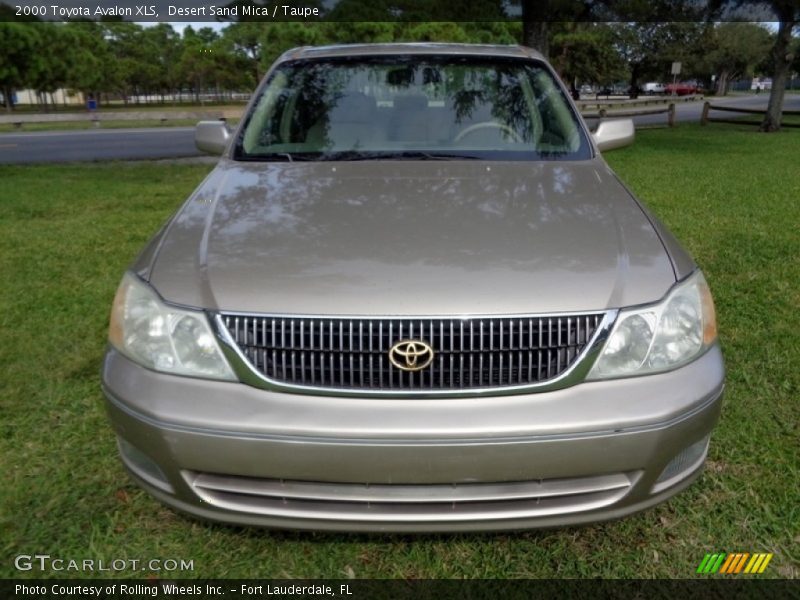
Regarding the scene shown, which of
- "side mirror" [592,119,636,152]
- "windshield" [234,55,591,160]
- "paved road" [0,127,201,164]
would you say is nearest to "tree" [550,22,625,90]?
"paved road" [0,127,201,164]

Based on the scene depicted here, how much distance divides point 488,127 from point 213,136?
143 centimetres

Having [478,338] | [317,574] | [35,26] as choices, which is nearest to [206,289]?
[478,338]

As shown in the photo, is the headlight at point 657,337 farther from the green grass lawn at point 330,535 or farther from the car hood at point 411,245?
the green grass lawn at point 330,535

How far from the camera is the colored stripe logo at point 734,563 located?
7.34ft

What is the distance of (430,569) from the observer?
88.1 inches

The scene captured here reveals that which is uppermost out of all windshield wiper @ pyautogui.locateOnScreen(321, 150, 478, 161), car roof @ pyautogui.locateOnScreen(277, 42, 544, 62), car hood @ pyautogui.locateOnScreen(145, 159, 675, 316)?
car roof @ pyautogui.locateOnScreen(277, 42, 544, 62)

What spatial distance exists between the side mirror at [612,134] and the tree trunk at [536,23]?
33.4ft

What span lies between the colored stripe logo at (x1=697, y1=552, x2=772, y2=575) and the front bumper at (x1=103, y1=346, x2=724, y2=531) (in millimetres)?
453

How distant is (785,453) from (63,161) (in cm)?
1428

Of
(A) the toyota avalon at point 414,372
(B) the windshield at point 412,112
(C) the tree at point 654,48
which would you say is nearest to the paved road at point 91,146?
(B) the windshield at point 412,112

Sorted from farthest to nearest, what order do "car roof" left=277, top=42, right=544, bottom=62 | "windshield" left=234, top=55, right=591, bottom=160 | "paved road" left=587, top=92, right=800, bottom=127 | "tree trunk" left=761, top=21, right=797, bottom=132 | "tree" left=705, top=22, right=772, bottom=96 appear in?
"tree" left=705, top=22, right=772, bottom=96 → "paved road" left=587, top=92, right=800, bottom=127 → "tree trunk" left=761, top=21, right=797, bottom=132 → "car roof" left=277, top=42, right=544, bottom=62 → "windshield" left=234, top=55, right=591, bottom=160

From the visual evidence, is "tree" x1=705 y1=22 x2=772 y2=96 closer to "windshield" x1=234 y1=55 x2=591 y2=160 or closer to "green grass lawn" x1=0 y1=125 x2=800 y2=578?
"green grass lawn" x1=0 y1=125 x2=800 y2=578

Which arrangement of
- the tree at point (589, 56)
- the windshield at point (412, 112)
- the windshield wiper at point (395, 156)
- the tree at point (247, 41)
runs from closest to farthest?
1. the windshield wiper at point (395, 156)
2. the windshield at point (412, 112)
3. the tree at point (247, 41)
4. the tree at point (589, 56)

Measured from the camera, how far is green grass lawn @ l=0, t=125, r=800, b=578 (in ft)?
7.47
